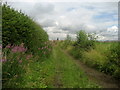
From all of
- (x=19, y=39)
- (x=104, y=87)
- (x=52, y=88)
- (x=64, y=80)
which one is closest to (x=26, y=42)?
(x=19, y=39)

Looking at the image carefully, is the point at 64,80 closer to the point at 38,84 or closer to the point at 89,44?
the point at 38,84

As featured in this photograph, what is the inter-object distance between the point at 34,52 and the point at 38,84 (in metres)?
4.97

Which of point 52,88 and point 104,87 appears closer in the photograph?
point 52,88

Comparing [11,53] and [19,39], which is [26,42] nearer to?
[19,39]

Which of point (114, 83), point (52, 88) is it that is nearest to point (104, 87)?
point (114, 83)

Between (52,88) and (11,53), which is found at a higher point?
(11,53)

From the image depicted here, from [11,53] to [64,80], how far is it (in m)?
2.35

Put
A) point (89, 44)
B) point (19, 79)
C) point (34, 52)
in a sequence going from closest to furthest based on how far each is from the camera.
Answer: point (19, 79), point (34, 52), point (89, 44)

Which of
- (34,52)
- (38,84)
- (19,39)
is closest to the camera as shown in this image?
(38,84)

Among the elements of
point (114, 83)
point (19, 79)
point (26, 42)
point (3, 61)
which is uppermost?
point (26, 42)

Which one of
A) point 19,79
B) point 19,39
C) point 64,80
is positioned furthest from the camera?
point 19,39

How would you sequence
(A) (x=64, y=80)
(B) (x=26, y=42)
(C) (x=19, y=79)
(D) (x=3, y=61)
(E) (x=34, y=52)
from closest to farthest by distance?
(D) (x=3, y=61), (C) (x=19, y=79), (A) (x=64, y=80), (B) (x=26, y=42), (E) (x=34, y=52)

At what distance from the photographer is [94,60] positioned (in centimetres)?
830

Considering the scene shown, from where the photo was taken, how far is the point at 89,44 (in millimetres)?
12328
